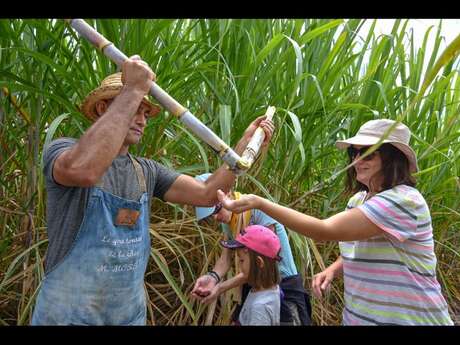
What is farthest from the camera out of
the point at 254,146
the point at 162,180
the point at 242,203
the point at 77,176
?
the point at 162,180

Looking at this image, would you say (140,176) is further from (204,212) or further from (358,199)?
(358,199)

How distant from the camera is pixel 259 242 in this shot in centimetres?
149

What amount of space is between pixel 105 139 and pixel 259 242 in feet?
2.09

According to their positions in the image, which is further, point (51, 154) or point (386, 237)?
point (386, 237)

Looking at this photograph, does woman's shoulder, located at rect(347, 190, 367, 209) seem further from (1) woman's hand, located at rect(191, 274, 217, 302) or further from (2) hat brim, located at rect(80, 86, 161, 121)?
(2) hat brim, located at rect(80, 86, 161, 121)

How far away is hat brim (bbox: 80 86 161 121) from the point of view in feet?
4.04

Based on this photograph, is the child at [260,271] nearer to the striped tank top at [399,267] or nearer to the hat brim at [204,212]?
the hat brim at [204,212]

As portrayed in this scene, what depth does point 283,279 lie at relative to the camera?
1561 mm

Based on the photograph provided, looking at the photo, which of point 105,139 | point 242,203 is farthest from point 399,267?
point 105,139

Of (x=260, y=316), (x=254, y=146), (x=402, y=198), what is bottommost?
(x=260, y=316)

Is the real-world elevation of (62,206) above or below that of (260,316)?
above

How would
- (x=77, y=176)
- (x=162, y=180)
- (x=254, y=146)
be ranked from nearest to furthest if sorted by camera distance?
(x=77, y=176)
(x=254, y=146)
(x=162, y=180)

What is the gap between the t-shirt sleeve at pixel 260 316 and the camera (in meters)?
1.42
